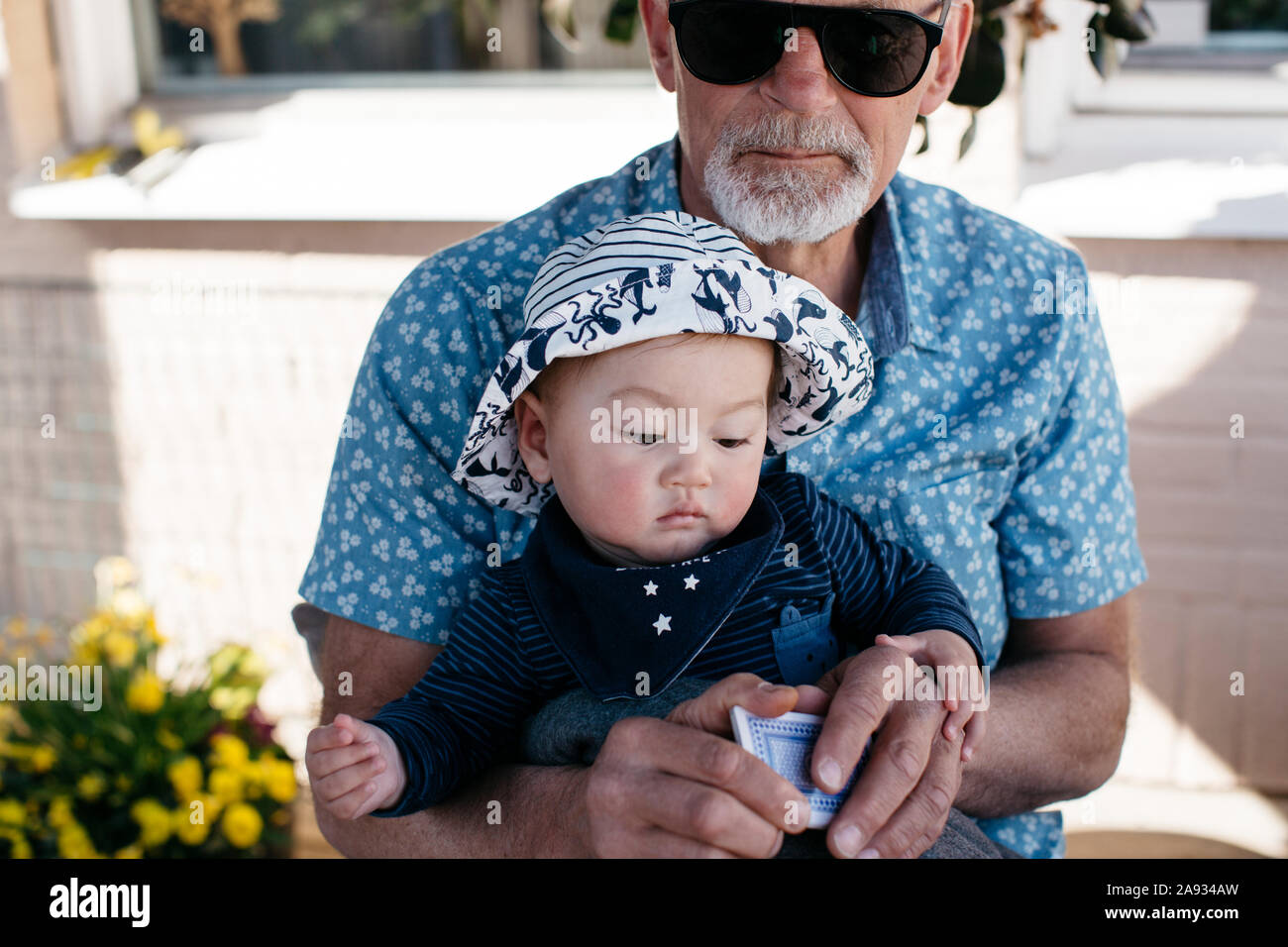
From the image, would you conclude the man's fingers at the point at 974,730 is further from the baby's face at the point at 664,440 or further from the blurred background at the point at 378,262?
the blurred background at the point at 378,262

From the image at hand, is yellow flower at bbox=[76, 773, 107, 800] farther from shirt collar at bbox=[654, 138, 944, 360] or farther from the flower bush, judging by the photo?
shirt collar at bbox=[654, 138, 944, 360]

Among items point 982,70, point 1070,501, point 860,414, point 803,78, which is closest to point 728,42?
point 803,78

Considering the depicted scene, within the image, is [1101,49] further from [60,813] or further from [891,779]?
[60,813]

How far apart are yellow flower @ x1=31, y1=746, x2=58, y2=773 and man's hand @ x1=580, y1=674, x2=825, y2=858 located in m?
2.05

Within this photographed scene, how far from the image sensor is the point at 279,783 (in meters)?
2.95

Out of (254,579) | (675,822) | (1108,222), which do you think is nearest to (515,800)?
(675,822)

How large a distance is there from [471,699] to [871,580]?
Answer: 22.3 inches

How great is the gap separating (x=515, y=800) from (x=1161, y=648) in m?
2.57

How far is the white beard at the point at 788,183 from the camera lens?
1703 mm

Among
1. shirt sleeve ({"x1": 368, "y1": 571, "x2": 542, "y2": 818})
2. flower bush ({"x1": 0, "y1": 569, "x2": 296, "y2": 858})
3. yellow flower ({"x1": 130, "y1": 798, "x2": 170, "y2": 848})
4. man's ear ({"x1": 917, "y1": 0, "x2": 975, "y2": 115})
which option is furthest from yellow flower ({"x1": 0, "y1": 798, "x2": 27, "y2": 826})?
man's ear ({"x1": 917, "y1": 0, "x2": 975, "y2": 115})

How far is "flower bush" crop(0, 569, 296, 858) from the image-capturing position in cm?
282
